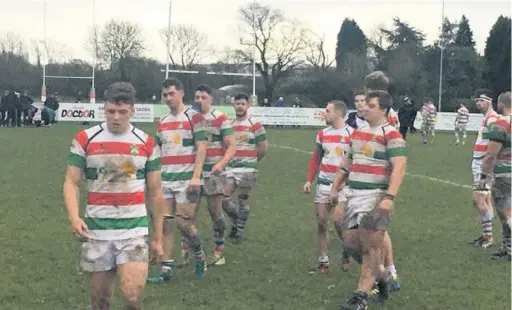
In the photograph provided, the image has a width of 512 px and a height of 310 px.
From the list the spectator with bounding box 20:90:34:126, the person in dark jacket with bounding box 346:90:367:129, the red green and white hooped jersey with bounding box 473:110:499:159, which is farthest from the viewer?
the spectator with bounding box 20:90:34:126

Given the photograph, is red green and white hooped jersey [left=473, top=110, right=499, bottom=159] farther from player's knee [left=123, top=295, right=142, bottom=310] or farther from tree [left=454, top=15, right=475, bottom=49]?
tree [left=454, top=15, right=475, bottom=49]

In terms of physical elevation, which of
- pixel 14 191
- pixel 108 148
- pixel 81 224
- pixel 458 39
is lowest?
pixel 14 191

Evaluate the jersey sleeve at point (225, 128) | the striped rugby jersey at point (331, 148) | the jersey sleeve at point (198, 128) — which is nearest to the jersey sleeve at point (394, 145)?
the striped rugby jersey at point (331, 148)

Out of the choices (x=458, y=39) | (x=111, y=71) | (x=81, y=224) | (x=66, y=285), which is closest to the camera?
(x=81, y=224)

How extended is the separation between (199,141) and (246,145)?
Result: 279 centimetres

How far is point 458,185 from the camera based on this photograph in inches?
690

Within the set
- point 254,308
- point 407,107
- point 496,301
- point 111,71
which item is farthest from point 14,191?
point 111,71

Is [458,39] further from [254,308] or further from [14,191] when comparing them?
[254,308]

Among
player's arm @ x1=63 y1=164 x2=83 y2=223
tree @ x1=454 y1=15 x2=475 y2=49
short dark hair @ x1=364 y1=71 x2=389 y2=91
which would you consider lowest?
player's arm @ x1=63 y1=164 x2=83 y2=223

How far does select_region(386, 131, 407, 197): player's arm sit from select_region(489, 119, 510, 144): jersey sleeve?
2.79m

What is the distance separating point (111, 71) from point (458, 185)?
47.3 meters

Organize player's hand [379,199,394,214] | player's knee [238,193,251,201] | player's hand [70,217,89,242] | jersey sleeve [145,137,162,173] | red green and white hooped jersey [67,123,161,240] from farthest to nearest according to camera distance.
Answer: player's knee [238,193,251,201] < player's hand [379,199,394,214] < jersey sleeve [145,137,162,173] < red green and white hooped jersey [67,123,161,240] < player's hand [70,217,89,242]

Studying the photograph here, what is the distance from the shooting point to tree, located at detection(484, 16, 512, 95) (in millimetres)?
57125

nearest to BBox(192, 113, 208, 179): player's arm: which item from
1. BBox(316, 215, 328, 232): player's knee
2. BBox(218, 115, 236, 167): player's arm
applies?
BBox(218, 115, 236, 167): player's arm
